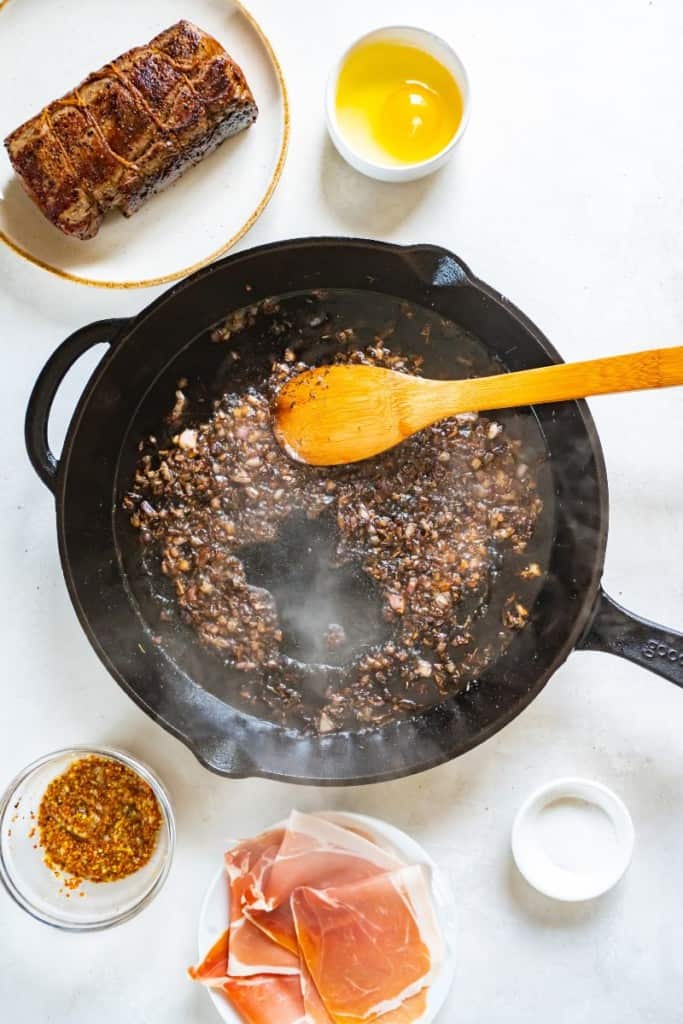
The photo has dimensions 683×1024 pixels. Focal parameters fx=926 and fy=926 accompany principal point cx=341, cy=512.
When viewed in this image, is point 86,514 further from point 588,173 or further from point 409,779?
point 588,173

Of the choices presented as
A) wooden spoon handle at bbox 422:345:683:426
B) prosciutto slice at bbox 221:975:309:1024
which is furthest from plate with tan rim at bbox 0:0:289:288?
prosciutto slice at bbox 221:975:309:1024

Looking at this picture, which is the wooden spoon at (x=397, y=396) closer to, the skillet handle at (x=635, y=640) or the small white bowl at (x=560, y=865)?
the skillet handle at (x=635, y=640)

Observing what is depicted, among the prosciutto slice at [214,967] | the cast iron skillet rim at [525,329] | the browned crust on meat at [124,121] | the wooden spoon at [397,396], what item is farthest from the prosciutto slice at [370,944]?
the browned crust on meat at [124,121]

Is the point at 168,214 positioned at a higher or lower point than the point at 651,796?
higher

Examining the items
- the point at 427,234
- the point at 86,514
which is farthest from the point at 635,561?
the point at 86,514

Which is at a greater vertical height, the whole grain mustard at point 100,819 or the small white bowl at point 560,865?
the whole grain mustard at point 100,819

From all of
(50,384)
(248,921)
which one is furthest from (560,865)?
(50,384)
